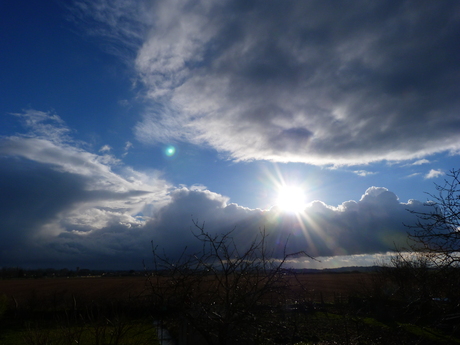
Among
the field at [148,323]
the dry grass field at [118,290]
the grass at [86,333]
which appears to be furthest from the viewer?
the dry grass field at [118,290]

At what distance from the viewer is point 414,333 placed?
690 inches

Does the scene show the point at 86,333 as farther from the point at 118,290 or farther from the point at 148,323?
the point at 118,290

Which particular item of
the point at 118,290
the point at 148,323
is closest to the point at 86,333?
the point at 148,323

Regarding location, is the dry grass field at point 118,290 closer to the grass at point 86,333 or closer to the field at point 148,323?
the field at point 148,323

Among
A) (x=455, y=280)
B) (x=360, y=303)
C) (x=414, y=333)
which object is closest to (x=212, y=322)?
(x=455, y=280)

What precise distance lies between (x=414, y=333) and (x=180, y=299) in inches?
746

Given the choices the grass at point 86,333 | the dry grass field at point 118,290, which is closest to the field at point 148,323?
the grass at point 86,333

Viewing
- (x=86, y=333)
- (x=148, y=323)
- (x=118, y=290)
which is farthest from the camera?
(x=118, y=290)

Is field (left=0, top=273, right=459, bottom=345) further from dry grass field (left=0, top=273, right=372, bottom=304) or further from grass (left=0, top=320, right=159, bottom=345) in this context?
dry grass field (left=0, top=273, right=372, bottom=304)

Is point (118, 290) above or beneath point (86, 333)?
beneath

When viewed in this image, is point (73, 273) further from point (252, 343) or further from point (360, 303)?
point (252, 343)

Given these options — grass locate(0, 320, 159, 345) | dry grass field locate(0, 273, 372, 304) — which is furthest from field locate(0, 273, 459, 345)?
dry grass field locate(0, 273, 372, 304)

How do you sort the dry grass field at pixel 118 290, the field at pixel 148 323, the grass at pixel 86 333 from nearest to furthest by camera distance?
1. the grass at pixel 86 333
2. the field at pixel 148 323
3. the dry grass field at pixel 118 290

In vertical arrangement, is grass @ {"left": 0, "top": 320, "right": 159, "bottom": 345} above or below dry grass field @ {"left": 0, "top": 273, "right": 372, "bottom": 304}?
above
